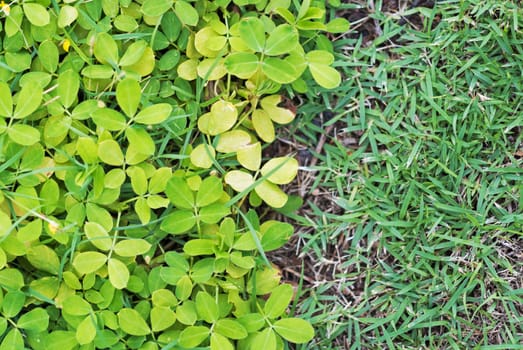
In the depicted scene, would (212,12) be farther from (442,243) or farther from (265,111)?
(442,243)

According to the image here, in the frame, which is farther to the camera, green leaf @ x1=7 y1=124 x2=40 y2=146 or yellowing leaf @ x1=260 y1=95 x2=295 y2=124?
yellowing leaf @ x1=260 y1=95 x2=295 y2=124

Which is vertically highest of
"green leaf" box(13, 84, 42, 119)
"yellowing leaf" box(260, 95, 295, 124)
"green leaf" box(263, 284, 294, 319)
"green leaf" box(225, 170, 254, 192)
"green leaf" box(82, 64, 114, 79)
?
"green leaf" box(82, 64, 114, 79)

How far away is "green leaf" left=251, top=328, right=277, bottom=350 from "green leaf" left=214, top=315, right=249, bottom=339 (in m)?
0.05

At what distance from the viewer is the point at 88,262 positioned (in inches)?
87.0

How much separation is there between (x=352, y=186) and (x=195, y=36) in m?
0.72

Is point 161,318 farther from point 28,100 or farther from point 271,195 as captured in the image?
point 28,100

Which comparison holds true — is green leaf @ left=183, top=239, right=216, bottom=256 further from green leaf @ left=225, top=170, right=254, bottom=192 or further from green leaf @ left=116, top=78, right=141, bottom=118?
green leaf @ left=116, top=78, right=141, bottom=118

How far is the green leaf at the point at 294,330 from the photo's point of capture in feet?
7.25

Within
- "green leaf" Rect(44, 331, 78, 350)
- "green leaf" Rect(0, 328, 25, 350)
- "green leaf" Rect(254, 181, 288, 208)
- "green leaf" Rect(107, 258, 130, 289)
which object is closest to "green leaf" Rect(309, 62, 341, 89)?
"green leaf" Rect(254, 181, 288, 208)

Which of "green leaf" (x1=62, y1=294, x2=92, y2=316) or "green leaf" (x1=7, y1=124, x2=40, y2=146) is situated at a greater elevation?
"green leaf" (x1=7, y1=124, x2=40, y2=146)

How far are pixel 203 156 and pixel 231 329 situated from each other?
1.83ft

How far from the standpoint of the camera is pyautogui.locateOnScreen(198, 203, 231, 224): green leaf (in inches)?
87.6

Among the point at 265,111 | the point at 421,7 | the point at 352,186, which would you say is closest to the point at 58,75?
the point at 265,111

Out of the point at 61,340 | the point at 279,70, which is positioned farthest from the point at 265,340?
the point at 279,70
